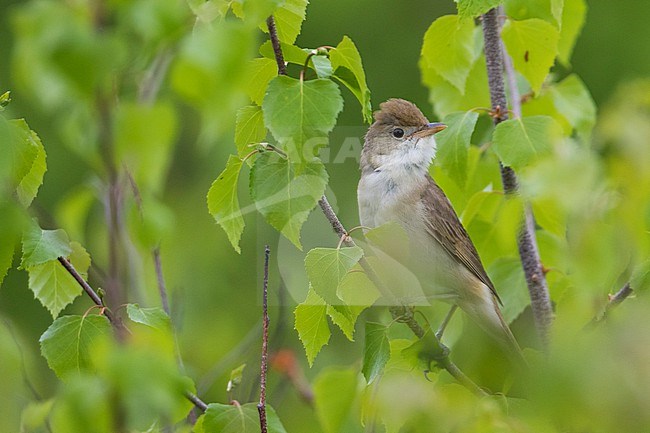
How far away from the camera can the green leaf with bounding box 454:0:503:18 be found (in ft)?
7.70

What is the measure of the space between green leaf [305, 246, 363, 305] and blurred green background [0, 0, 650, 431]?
218 cm

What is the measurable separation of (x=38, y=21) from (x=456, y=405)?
0.83 m

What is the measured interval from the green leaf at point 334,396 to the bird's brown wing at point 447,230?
2.00 metres

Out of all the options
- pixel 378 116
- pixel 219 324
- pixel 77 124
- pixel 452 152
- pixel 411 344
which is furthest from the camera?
pixel 219 324

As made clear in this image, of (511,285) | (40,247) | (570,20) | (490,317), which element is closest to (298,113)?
(40,247)

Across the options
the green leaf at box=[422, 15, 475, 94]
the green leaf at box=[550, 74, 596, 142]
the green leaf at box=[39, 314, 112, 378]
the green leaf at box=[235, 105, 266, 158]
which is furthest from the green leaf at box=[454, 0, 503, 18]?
the green leaf at box=[39, 314, 112, 378]

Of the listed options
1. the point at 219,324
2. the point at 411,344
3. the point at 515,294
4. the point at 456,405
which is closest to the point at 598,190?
the point at 456,405

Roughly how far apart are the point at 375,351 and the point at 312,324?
7.8 inches

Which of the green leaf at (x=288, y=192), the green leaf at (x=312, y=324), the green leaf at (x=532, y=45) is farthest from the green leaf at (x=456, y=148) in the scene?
the green leaf at (x=288, y=192)

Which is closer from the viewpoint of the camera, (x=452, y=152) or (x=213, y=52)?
(x=213, y=52)

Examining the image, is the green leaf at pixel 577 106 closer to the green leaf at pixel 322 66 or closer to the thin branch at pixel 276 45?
the green leaf at pixel 322 66

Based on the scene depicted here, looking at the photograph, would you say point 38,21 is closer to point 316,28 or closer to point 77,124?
point 77,124

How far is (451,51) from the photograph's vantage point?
3057mm

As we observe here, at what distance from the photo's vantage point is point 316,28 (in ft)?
22.4
